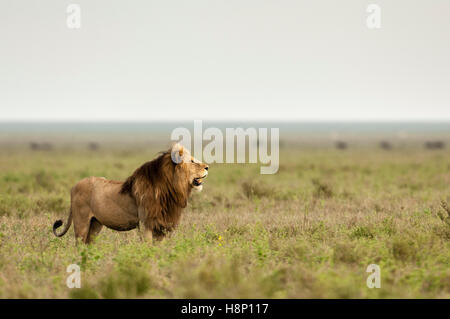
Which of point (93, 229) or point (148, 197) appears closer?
point (148, 197)

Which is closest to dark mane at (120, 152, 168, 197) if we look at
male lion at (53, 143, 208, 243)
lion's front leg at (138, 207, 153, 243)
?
male lion at (53, 143, 208, 243)

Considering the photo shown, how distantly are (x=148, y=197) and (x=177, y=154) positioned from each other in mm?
715

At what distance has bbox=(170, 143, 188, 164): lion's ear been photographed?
7297mm

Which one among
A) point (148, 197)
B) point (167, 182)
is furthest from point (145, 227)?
point (167, 182)

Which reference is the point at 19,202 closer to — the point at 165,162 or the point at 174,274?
the point at 165,162

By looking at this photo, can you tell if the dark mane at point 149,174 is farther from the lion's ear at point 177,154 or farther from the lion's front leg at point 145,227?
the lion's front leg at point 145,227

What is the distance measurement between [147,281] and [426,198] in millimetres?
9853

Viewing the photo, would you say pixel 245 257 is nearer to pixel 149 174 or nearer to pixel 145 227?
pixel 145 227

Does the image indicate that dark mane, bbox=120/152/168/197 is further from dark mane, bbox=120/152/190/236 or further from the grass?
the grass

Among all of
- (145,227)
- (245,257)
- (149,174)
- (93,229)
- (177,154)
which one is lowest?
(245,257)

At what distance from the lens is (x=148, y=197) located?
23.9ft
